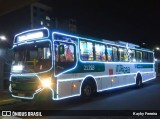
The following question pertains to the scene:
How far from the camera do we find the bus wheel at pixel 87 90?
12.6 metres

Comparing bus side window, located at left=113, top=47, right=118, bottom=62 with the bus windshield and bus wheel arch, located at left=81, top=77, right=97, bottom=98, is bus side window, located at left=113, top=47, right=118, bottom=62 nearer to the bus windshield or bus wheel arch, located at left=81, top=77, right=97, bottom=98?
bus wheel arch, located at left=81, top=77, right=97, bottom=98

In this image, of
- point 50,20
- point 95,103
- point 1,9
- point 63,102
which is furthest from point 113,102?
point 50,20

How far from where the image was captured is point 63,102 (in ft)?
41.6

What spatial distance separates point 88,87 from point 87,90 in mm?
193

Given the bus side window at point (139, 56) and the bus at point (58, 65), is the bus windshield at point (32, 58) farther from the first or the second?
the bus side window at point (139, 56)

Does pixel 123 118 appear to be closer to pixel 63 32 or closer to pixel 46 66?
pixel 46 66

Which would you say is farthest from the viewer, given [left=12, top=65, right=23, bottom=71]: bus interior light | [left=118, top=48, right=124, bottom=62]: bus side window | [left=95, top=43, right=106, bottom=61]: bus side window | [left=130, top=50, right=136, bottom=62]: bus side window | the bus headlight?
[left=130, top=50, right=136, bottom=62]: bus side window

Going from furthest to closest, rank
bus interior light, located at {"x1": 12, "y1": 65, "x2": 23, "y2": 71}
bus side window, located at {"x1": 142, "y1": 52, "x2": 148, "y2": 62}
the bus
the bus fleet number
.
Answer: bus side window, located at {"x1": 142, "y1": 52, "x2": 148, "y2": 62} → the bus fleet number → bus interior light, located at {"x1": 12, "y1": 65, "x2": 23, "y2": 71} → the bus

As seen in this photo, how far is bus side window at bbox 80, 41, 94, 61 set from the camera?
42.1ft

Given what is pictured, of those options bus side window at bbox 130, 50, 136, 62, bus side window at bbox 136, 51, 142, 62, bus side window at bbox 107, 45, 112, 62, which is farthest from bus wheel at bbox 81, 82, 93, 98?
bus side window at bbox 136, 51, 142, 62

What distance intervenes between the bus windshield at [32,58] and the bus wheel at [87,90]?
8.75ft

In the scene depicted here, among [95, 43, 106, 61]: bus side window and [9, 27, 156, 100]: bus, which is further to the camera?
[95, 43, 106, 61]: bus side window

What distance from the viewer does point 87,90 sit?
12898 millimetres

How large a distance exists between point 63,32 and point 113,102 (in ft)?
12.8
